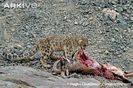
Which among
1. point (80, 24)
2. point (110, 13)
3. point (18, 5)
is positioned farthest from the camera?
point (18, 5)

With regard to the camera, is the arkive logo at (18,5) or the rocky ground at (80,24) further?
the arkive logo at (18,5)

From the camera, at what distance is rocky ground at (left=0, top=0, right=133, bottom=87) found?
816cm

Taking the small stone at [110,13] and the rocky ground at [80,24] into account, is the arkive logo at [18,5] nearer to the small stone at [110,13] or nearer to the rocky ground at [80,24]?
the rocky ground at [80,24]

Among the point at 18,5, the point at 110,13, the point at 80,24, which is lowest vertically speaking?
the point at 80,24

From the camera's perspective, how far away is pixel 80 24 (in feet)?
29.5

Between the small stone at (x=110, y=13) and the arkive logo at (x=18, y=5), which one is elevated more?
the arkive logo at (x=18, y=5)

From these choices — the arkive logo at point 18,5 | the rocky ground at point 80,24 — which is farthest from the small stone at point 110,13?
the arkive logo at point 18,5

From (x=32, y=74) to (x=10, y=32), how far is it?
3.38 m

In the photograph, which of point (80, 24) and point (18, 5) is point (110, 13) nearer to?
point (80, 24)

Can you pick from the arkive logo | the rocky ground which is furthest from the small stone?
the arkive logo

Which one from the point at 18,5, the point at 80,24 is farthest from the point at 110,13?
the point at 18,5

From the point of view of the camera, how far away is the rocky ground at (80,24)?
8156 mm

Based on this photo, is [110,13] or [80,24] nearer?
[80,24]

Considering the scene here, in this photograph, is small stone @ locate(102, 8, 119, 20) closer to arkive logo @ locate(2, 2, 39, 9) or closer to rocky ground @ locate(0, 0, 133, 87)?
rocky ground @ locate(0, 0, 133, 87)
